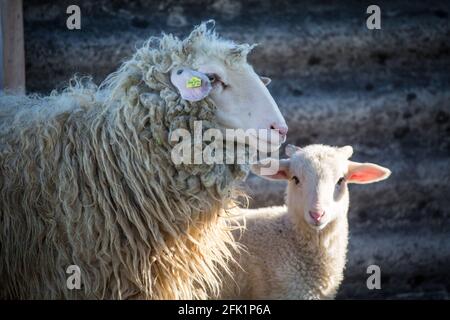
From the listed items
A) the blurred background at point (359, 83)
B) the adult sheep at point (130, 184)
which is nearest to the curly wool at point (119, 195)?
the adult sheep at point (130, 184)

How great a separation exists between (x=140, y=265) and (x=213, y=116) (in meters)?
0.78

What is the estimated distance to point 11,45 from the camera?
4.82m

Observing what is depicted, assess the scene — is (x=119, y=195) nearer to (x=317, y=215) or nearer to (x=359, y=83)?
(x=317, y=215)

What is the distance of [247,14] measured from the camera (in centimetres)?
550

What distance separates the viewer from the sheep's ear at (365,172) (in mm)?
4711

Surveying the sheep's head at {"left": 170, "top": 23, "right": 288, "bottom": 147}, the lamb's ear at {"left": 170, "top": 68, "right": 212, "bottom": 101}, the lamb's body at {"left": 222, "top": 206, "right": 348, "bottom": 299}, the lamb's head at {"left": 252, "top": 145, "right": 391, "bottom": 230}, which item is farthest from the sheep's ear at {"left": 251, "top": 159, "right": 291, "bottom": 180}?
the lamb's ear at {"left": 170, "top": 68, "right": 212, "bottom": 101}

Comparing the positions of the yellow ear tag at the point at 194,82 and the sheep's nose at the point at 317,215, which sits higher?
the yellow ear tag at the point at 194,82

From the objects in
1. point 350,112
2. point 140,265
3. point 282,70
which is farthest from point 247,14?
point 140,265

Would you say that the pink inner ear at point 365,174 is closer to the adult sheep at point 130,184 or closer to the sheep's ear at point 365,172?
the sheep's ear at point 365,172

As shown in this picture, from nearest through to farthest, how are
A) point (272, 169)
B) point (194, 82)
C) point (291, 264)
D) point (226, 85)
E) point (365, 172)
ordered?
point (194, 82), point (226, 85), point (272, 169), point (291, 264), point (365, 172)

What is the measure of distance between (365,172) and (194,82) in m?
1.78

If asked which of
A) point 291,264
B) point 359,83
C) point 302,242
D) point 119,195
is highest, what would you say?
point 359,83

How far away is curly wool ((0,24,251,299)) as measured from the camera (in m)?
3.46

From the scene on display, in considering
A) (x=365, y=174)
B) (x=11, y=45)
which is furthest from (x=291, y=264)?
(x=11, y=45)
